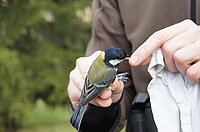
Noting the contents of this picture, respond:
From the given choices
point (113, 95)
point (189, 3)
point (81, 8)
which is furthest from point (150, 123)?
point (81, 8)

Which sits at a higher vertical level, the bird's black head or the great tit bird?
the bird's black head

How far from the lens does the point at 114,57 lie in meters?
1.11

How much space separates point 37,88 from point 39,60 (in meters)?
0.33

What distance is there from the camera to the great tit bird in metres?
1.08

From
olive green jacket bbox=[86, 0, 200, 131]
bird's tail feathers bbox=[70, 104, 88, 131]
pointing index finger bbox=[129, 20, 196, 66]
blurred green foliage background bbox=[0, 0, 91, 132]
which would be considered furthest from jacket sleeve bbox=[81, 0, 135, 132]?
blurred green foliage background bbox=[0, 0, 91, 132]

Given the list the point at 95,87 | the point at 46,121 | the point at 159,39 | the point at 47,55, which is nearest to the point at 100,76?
the point at 95,87

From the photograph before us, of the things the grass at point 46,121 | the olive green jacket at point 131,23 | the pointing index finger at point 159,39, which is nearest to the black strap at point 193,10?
the olive green jacket at point 131,23

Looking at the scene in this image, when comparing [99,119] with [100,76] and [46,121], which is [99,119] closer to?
[100,76]

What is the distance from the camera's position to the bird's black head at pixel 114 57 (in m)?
1.11

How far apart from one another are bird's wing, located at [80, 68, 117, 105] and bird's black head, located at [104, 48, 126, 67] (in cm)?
2

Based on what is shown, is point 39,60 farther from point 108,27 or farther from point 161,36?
point 161,36

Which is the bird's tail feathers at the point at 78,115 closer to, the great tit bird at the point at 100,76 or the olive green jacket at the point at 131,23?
the great tit bird at the point at 100,76

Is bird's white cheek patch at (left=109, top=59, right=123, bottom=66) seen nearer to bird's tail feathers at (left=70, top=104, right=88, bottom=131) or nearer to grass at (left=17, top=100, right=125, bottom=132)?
bird's tail feathers at (left=70, top=104, right=88, bottom=131)

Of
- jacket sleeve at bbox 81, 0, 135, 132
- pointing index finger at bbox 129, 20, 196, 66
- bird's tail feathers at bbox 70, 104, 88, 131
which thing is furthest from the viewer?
jacket sleeve at bbox 81, 0, 135, 132
